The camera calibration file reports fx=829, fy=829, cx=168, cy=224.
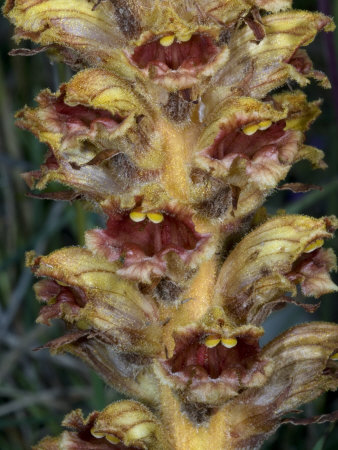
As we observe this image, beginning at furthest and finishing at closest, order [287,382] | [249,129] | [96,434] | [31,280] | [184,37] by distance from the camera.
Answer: [31,280] < [287,382] < [96,434] < [249,129] < [184,37]

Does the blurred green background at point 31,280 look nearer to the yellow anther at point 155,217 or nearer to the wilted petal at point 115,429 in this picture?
the wilted petal at point 115,429

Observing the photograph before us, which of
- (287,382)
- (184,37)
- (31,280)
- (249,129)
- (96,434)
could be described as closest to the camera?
(184,37)

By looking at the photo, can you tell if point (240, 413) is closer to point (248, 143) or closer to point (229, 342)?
point (229, 342)

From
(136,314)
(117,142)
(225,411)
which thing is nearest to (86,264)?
(136,314)

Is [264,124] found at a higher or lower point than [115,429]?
higher

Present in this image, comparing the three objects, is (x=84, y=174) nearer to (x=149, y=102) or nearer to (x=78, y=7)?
(x=149, y=102)

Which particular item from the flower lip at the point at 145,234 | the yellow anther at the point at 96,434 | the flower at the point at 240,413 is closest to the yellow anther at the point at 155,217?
the flower lip at the point at 145,234

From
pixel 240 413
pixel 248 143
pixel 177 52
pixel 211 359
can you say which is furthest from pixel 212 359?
pixel 177 52
